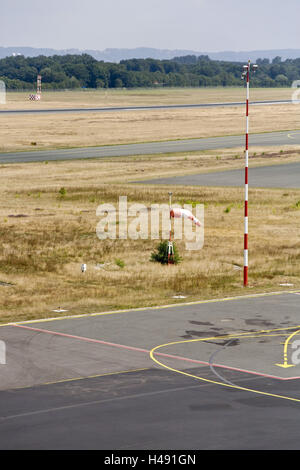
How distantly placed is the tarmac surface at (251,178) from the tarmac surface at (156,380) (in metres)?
48.6

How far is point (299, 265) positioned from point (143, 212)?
21.7m

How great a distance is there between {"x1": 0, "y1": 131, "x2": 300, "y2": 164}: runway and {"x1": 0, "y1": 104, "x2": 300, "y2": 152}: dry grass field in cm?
586

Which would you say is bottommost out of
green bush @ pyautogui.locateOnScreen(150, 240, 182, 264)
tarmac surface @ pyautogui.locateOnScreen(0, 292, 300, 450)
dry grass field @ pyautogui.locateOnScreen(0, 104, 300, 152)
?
green bush @ pyautogui.locateOnScreen(150, 240, 182, 264)

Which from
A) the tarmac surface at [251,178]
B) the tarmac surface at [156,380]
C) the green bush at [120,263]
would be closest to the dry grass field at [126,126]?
the tarmac surface at [251,178]

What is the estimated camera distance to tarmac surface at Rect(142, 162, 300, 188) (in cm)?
8156

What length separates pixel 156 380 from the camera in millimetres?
22703

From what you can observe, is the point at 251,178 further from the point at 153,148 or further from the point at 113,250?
the point at 113,250

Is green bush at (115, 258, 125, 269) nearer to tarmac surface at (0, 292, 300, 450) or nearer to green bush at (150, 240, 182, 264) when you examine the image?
green bush at (150, 240, 182, 264)

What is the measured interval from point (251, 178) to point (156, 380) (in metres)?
64.7

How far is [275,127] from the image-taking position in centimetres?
15012

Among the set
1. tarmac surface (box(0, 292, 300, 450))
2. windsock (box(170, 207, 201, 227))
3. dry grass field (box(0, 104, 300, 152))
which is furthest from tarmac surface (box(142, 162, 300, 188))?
tarmac surface (box(0, 292, 300, 450))

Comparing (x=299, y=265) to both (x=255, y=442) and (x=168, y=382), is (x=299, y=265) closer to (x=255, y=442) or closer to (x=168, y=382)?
(x=168, y=382)

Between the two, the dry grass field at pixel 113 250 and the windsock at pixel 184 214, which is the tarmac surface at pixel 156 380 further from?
the windsock at pixel 184 214
